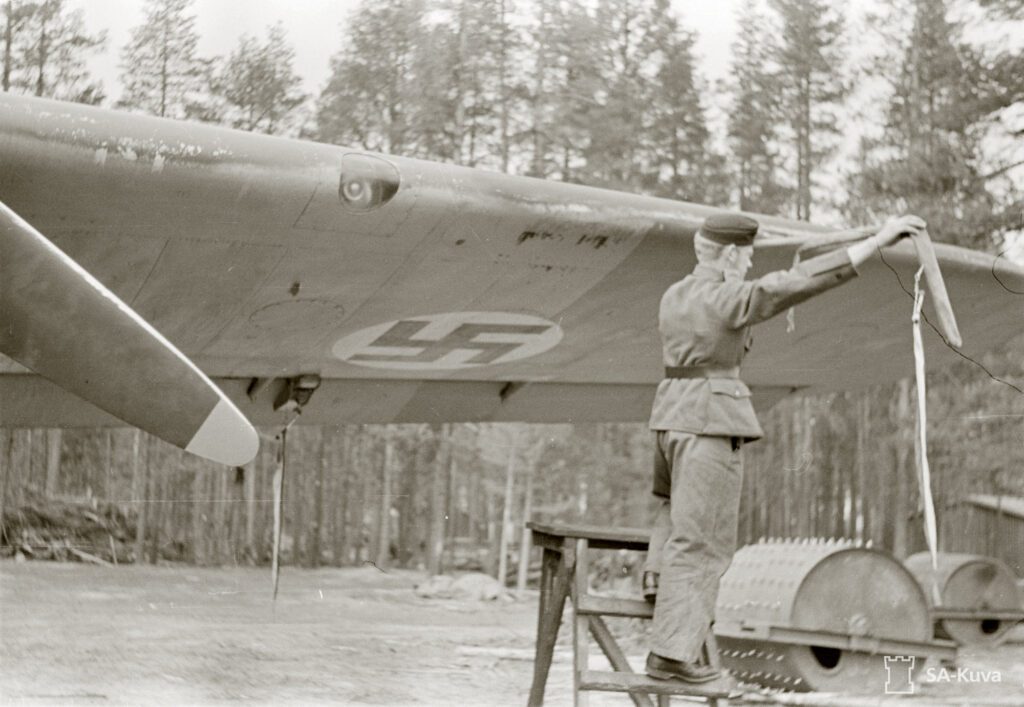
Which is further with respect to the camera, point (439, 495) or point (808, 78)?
point (439, 495)

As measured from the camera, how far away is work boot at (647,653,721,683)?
4062mm

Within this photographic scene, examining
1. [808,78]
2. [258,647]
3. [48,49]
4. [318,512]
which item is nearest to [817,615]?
[258,647]

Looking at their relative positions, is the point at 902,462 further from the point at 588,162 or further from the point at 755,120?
the point at 588,162

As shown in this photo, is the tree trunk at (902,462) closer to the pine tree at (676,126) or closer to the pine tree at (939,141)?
the pine tree at (939,141)

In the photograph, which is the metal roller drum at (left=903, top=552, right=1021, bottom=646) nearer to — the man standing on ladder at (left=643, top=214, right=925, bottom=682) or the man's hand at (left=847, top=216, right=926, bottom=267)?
the man standing on ladder at (left=643, top=214, right=925, bottom=682)

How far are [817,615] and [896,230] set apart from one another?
3.79m

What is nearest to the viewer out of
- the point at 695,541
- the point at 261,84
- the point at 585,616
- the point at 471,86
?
the point at 695,541

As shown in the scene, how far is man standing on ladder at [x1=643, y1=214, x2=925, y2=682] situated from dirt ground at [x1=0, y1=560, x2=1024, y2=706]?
2.29 meters

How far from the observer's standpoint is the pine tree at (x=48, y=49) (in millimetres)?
6730

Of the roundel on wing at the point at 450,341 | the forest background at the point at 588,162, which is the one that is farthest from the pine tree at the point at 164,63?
the roundel on wing at the point at 450,341

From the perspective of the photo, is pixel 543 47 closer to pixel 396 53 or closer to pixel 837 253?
pixel 396 53

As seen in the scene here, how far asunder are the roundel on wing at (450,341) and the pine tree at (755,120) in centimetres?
895

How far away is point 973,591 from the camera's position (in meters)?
10.6

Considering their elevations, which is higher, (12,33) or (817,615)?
(12,33)
